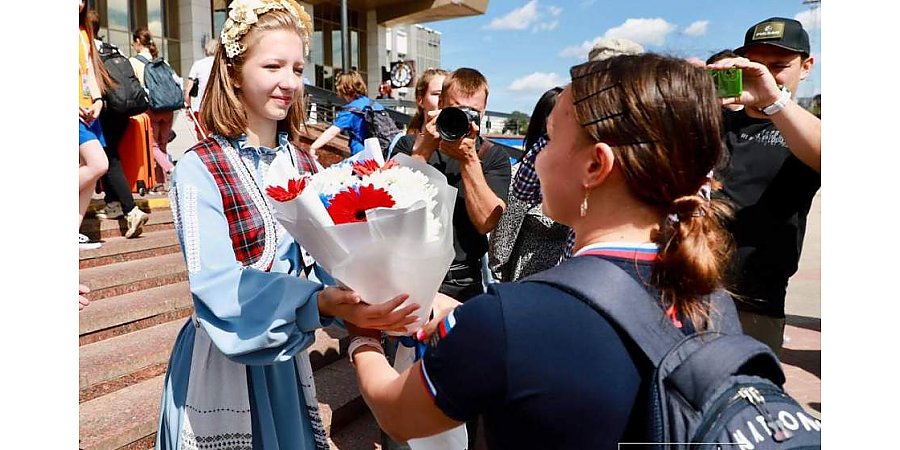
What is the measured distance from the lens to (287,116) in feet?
6.21

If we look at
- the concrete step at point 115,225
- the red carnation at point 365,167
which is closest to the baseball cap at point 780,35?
the red carnation at point 365,167

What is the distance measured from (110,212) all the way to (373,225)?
170 inches

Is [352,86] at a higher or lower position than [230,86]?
higher

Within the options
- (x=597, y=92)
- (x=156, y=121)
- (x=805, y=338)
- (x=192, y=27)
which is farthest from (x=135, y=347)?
(x=192, y=27)

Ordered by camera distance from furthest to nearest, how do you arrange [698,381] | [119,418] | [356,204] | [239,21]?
[119,418] < [239,21] < [356,204] < [698,381]

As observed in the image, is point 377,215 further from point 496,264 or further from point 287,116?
point 496,264

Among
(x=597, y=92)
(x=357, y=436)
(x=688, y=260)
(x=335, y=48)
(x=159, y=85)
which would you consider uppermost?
(x=335, y=48)

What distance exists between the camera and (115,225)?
15.1ft

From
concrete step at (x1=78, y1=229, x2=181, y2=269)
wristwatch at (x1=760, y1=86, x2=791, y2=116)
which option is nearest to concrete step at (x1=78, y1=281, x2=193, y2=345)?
concrete step at (x1=78, y1=229, x2=181, y2=269)

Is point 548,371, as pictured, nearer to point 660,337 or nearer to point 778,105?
point 660,337

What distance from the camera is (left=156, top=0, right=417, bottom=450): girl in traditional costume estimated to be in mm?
1449

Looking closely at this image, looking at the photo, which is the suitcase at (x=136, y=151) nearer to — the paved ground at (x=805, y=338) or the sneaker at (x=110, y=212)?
the sneaker at (x=110, y=212)

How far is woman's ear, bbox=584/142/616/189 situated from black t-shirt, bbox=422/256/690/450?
24 cm

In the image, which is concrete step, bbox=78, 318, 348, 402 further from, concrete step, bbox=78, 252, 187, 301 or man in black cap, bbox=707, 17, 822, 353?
man in black cap, bbox=707, 17, 822, 353
